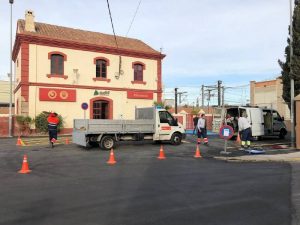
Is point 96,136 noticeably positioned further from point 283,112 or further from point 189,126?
point 283,112

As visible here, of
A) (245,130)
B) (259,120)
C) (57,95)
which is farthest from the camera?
(57,95)

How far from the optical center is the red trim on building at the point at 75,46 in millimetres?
26484

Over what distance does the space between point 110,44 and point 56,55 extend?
512 cm

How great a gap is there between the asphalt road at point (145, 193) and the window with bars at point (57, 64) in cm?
1625

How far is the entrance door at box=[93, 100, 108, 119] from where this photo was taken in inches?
1166

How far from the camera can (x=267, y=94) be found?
6444 cm

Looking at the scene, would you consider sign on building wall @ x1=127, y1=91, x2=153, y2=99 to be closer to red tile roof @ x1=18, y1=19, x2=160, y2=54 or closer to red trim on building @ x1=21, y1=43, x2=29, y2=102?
red tile roof @ x1=18, y1=19, x2=160, y2=54

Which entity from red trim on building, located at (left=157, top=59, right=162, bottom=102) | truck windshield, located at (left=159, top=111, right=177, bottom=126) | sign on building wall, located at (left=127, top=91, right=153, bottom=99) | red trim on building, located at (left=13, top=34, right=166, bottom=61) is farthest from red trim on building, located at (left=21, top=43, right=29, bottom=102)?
truck windshield, located at (left=159, top=111, right=177, bottom=126)

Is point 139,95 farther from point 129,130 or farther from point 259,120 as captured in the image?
point 129,130

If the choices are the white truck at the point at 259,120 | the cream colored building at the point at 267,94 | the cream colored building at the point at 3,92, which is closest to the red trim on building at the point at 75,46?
the white truck at the point at 259,120

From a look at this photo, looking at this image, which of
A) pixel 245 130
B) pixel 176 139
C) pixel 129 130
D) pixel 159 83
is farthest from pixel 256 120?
pixel 159 83

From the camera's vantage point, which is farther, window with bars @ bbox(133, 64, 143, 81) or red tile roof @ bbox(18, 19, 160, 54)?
window with bars @ bbox(133, 64, 143, 81)

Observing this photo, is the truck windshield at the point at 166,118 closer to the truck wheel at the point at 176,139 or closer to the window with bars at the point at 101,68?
the truck wheel at the point at 176,139

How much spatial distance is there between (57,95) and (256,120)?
15.4 meters
